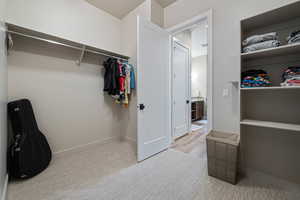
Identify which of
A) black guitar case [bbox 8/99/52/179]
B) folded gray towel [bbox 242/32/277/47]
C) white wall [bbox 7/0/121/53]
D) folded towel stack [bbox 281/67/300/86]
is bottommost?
black guitar case [bbox 8/99/52/179]

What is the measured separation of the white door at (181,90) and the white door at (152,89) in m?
0.47

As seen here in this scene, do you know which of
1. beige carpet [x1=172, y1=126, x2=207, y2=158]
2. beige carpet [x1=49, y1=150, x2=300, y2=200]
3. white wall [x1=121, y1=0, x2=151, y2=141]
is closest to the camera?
beige carpet [x1=49, y1=150, x2=300, y2=200]

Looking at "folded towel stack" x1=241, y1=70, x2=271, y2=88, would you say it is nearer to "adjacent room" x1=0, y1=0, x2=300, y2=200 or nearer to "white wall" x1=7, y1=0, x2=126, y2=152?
"adjacent room" x1=0, y1=0, x2=300, y2=200

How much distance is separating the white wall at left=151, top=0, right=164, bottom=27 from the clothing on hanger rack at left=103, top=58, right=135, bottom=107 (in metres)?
0.99

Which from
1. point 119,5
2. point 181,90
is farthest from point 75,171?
point 119,5

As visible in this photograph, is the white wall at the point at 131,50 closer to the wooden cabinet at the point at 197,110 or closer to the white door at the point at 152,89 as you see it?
the white door at the point at 152,89

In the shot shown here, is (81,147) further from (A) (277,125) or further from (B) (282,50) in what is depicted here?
(B) (282,50)

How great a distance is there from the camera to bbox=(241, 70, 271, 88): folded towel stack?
1292mm

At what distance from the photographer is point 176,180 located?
1.43m

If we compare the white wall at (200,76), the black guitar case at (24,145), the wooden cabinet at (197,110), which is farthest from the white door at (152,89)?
the white wall at (200,76)

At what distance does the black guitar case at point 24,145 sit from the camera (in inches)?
55.6

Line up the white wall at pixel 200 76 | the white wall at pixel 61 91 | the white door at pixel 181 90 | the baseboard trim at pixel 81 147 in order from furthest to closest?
the white wall at pixel 200 76
the white door at pixel 181 90
the baseboard trim at pixel 81 147
the white wall at pixel 61 91

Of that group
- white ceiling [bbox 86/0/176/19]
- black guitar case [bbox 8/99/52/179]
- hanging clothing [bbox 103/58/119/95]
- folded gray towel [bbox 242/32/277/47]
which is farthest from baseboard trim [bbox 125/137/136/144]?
white ceiling [bbox 86/0/176/19]

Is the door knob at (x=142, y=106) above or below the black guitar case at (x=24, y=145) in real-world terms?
above
